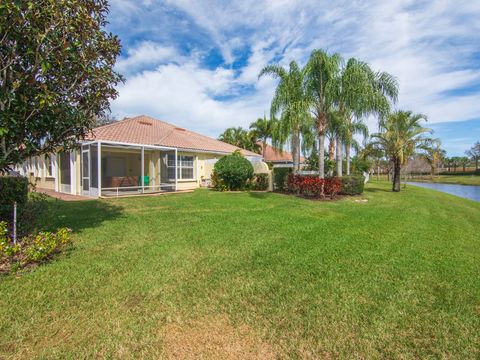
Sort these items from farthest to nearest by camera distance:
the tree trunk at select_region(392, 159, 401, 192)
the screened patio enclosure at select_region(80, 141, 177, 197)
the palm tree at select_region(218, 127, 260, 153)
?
the palm tree at select_region(218, 127, 260, 153), the tree trunk at select_region(392, 159, 401, 192), the screened patio enclosure at select_region(80, 141, 177, 197)

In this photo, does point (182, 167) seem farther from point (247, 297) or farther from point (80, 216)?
point (247, 297)

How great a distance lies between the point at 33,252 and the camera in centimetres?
427

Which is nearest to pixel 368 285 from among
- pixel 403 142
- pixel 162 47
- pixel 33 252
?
pixel 33 252

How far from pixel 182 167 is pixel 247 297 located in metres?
16.1

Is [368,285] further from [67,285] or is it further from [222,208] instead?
[222,208]

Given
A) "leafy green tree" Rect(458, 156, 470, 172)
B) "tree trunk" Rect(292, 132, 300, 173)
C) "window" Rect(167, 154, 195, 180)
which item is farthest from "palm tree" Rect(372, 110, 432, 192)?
"leafy green tree" Rect(458, 156, 470, 172)

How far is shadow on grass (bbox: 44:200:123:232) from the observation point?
23.3ft

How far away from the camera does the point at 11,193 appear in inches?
260

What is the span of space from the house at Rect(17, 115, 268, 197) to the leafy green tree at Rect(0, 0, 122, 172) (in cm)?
805

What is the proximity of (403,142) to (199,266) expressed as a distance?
20.2 metres

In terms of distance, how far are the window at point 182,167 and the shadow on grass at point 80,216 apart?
7683mm

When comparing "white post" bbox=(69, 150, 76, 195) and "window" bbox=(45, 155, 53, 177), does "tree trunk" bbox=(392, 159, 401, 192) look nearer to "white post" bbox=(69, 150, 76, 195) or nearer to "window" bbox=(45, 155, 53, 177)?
"white post" bbox=(69, 150, 76, 195)

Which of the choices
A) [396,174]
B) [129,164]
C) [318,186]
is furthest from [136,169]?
[396,174]

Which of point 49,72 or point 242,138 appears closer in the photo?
point 49,72
